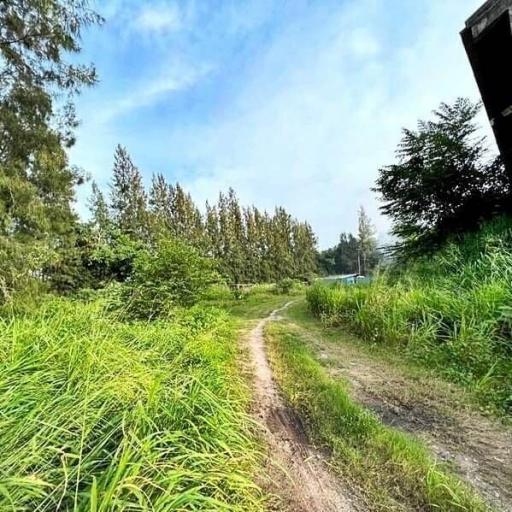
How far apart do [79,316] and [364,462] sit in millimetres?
3000

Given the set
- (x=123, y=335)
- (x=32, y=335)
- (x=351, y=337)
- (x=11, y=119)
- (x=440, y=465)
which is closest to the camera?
(x=440, y=465)

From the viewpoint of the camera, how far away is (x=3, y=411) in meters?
1.60

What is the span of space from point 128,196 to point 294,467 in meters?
27.3

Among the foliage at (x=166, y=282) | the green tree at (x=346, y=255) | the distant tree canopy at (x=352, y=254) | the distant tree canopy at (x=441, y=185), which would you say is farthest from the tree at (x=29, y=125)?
the green tree at (x=346, y=255)

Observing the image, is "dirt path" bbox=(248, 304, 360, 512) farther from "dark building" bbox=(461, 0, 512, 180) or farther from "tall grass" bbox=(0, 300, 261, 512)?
"dark building" bbox=(461, 0, 512, 180)

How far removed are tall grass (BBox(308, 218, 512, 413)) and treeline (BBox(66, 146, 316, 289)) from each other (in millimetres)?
10666

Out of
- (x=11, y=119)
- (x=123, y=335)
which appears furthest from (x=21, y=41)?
(x=123, y=335)

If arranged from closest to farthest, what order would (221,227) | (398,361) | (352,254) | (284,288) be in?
(398,361) < (284,288) < (221,227) < (352,254)

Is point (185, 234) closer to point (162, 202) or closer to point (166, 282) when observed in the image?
point (162, 202)

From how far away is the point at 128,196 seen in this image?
26.7 meters

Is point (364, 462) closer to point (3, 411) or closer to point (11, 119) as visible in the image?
point (3, 411)

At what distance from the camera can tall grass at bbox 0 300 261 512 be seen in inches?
49.9

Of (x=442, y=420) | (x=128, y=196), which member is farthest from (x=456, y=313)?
(x=128, y=196)

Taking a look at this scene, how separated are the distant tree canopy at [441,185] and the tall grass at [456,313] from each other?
1.40 metres
